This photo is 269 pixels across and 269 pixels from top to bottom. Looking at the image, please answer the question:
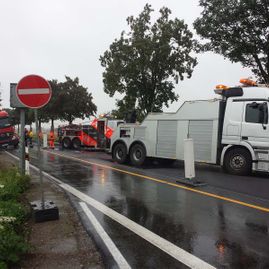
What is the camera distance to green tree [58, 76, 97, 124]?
46.6m

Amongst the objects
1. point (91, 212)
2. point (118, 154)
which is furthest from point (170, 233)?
point (118, 154)

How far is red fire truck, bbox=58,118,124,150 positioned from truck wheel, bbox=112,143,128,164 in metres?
7.55

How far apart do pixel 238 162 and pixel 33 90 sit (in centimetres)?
776

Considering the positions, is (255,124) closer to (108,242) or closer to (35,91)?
(35,91)

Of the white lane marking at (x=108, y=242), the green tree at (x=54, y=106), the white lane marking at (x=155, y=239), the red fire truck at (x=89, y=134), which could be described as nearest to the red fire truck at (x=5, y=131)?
the red fire truck at (x=89, y=134)

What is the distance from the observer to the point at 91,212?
6973mm

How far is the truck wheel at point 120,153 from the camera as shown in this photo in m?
16.1

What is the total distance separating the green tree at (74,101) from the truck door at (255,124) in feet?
118

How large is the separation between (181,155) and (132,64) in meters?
18.9

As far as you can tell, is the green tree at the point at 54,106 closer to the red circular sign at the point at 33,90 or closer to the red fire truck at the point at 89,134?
the red fire truck at the point at 89,134

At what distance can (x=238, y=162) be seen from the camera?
39.7ft

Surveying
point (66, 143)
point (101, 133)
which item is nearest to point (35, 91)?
point (101, 133)

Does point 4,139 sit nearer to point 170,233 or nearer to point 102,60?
point 102,60

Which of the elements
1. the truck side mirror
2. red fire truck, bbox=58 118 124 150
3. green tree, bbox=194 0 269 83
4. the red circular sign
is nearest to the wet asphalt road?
the truck side mirror
